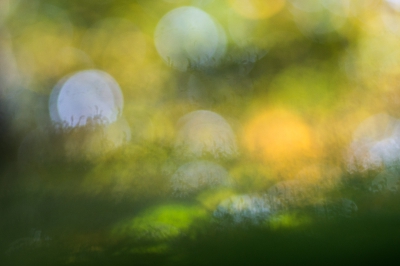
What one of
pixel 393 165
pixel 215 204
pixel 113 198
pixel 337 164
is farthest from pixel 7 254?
pixel 393 165

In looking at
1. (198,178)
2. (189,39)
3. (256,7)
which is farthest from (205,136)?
(256,7)

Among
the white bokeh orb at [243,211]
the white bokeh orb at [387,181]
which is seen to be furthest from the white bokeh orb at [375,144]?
the white bokeh orb at [243,211]

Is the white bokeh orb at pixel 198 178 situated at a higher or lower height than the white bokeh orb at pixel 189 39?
lower

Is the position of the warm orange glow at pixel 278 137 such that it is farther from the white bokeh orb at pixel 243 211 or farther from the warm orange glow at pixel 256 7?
the warm orange glow at pixel 256 7

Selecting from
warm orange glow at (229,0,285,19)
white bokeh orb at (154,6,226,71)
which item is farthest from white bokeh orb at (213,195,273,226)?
warm orange glow at (229,0,285,19)

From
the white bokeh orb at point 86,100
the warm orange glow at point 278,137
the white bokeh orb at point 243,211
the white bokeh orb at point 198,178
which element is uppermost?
the white bokeh orb at point 86,100
